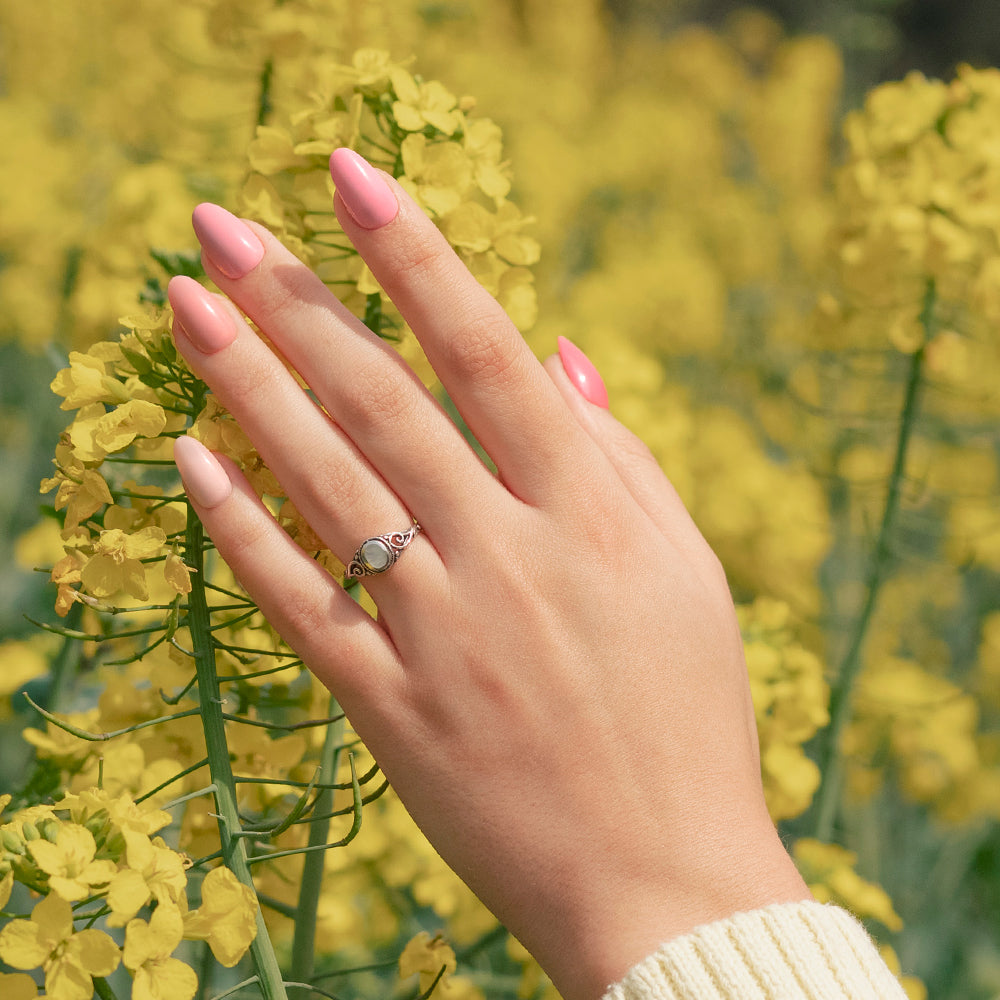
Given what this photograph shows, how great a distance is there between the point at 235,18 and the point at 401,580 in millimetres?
844

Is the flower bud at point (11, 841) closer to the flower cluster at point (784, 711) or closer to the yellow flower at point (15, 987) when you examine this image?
the yellow flower at point (15, 987)

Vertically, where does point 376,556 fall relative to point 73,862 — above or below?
above

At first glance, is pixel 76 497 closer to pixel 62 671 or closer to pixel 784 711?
pixel 62 671

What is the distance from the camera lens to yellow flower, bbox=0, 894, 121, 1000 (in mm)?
559

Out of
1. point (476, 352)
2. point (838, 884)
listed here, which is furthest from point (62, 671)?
point (838, 884)

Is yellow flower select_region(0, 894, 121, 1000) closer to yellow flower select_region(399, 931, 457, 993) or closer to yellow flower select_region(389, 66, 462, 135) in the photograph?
yellow flower select_region(399, 931, 457, 993)

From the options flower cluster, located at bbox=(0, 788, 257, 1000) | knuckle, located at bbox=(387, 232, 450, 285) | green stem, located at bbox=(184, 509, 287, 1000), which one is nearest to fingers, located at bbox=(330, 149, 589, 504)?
knuckle, located at bbox=(387, 232, 450, 285)

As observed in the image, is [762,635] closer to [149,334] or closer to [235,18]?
[149,334]

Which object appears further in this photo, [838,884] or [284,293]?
[838,884]

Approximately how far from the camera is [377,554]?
690mm

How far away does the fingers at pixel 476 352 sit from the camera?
0.72m

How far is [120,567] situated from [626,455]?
1.43ft

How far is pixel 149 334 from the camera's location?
0.71 m

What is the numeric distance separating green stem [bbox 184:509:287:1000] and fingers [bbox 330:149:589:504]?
0.24 metres
